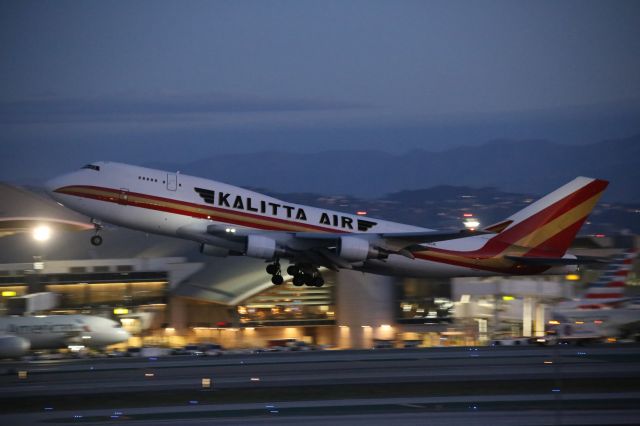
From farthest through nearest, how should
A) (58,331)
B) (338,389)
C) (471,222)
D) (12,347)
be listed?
(471,222)
(58,331)
(12,347)
(338,389)

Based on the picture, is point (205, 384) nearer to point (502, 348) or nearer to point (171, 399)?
point (171, 399)

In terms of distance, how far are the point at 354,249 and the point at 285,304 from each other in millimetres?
28688

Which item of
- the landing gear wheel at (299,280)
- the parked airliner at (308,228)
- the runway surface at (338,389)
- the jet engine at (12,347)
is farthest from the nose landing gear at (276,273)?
the jet engine at (12,347)

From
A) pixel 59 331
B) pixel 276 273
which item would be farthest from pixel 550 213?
pixel 59 331

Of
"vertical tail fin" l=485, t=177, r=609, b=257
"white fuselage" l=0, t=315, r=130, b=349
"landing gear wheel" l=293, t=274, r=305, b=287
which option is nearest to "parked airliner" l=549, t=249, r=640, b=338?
"vertical tail fin" l=485, t=177, r=609, b=257

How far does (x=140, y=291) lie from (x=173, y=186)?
33.6 m

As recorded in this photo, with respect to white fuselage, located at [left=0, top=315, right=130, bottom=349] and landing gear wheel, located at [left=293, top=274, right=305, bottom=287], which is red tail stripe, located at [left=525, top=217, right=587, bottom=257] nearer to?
landing gear wheel, located at [left=293, top=274, right=305, bottom=287]

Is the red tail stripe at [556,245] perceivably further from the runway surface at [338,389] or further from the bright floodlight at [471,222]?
the bright floodlight at [471,222]

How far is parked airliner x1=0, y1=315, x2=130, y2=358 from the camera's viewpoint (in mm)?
48469

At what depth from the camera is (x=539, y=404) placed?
2775 cm

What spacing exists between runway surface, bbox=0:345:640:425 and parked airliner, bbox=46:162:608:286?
4494 millimetres

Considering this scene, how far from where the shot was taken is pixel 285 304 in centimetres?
6756

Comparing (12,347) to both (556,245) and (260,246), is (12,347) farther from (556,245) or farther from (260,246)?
(556,245)

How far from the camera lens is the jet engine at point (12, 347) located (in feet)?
142
